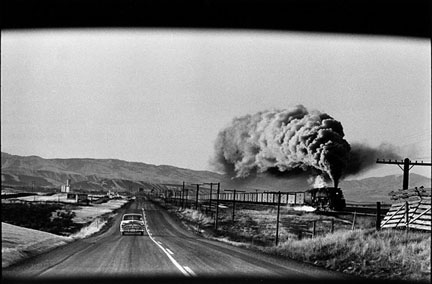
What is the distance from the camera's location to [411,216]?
20.3m

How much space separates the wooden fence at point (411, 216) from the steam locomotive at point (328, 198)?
690 inches

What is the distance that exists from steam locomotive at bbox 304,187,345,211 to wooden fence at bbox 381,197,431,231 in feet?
57.5

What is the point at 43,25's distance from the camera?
8633 mm

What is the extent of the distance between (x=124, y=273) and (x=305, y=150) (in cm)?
3012

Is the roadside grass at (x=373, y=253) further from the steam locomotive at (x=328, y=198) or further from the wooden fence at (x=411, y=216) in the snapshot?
the steam locomotive at (x=328, y=198)

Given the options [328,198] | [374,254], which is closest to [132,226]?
[328,198]

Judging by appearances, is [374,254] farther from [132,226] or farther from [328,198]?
[132,226]

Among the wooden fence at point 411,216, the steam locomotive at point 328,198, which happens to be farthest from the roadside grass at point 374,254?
the steam locomotive at point 328,198

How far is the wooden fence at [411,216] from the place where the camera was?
1886 centimetres

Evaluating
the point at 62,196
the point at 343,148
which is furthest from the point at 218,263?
the point at 62,196

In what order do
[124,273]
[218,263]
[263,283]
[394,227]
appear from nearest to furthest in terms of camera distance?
1. [263,283]
2. [124,273]
3. [218,263]
4. [394,227]

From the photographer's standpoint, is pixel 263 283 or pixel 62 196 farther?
pixel 62 196

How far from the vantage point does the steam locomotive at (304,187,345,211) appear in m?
40.3

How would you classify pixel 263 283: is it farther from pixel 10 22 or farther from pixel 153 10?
pixel 10 22
